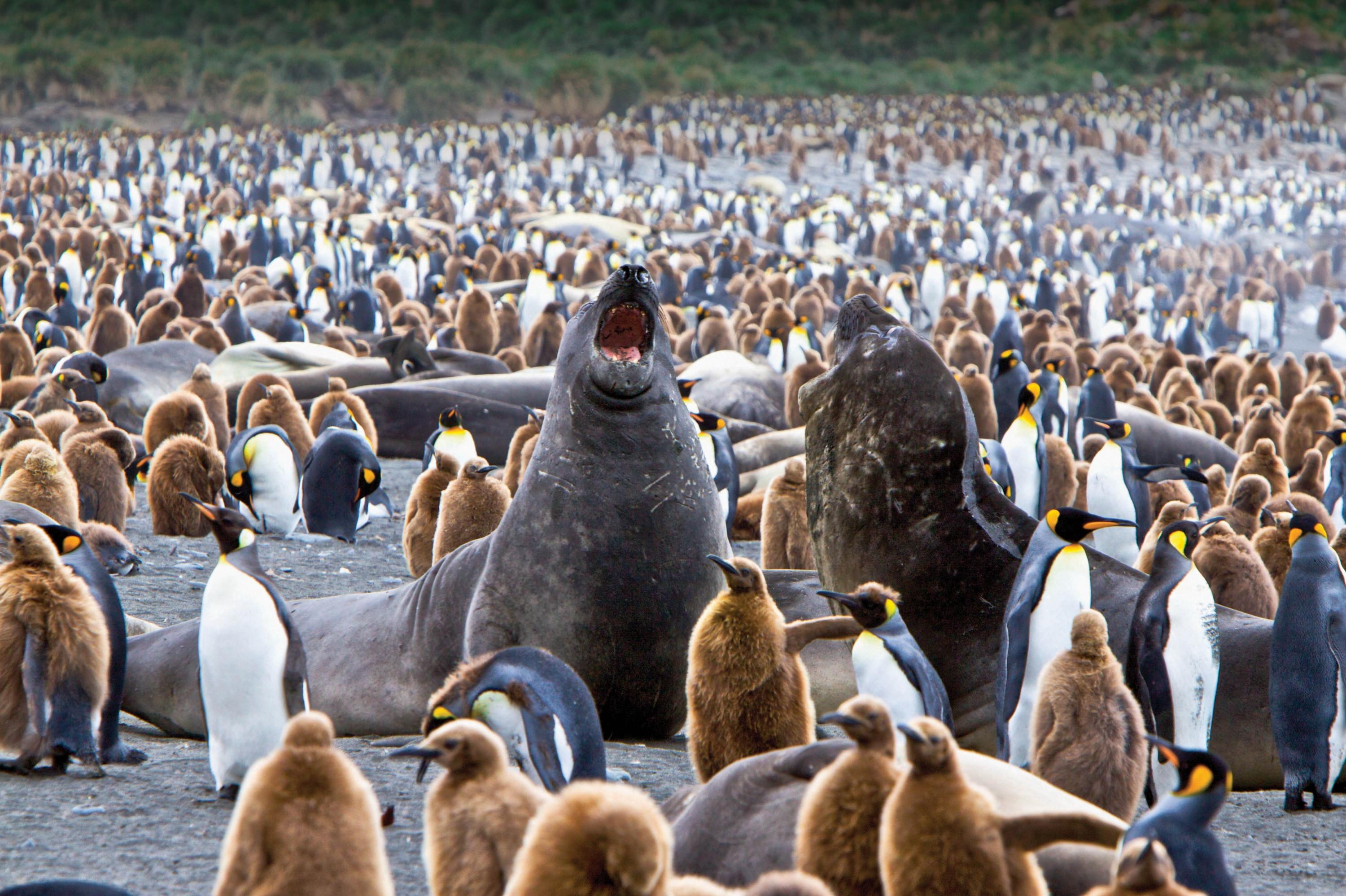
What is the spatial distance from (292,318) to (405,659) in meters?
11.0

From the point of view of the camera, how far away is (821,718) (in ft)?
8.93

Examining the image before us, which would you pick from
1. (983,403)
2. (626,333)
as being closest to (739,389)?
(983,403)

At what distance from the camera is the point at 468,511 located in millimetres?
6285

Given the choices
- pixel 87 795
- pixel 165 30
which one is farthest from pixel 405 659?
pixel 165 30

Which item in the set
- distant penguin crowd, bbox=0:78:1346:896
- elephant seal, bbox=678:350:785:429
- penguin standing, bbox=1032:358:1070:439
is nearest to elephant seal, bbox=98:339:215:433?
distant penguin crowd, bbox=0:78:1346:896

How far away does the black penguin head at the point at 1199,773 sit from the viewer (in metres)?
2.52

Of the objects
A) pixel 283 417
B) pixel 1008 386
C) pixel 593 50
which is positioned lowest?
pixel 283 417

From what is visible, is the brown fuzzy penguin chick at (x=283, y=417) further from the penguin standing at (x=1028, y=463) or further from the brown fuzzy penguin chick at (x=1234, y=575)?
the brown fuzzy penguin chick at (x=1234, y=575)

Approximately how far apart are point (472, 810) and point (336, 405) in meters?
7.37

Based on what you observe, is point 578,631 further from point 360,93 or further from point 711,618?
point 360,93

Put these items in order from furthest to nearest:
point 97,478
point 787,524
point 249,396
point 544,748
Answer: point 249,396 < point 97,478 < point 787,524 < point 544,748

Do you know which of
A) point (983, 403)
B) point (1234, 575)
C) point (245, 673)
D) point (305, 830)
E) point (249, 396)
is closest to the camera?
point (305, 830)

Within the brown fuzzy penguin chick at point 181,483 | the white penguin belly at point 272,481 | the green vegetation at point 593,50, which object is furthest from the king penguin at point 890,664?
the green vegetation at point 593,50

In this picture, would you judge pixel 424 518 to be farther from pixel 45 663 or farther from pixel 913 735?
pixel 913 735
